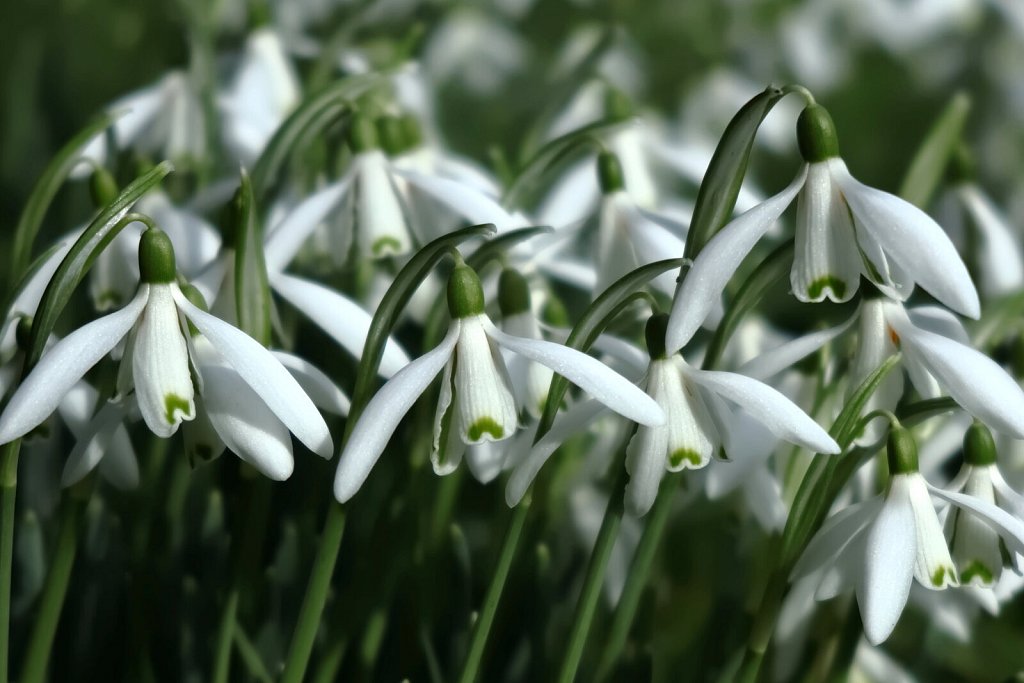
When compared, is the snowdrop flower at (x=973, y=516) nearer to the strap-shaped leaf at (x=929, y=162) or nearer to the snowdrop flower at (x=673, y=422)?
the snowdrop flower at (x=673, y=422)

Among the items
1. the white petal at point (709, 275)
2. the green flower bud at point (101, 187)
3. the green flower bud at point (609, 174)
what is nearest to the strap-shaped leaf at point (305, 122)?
the green flower bud at point (101, 187)

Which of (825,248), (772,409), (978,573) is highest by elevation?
(825,248)

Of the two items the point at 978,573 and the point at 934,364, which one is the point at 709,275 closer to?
the point at 934,364

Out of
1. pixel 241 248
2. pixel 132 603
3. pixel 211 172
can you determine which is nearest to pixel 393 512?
pixel 132 603

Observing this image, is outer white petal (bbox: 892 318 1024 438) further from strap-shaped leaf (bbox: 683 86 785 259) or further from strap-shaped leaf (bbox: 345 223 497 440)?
strap-shaped leaf (bbox: 345 223 497 440)

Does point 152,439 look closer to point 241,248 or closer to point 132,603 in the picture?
point 132,603

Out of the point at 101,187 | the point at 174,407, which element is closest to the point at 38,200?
the point at 101,187
